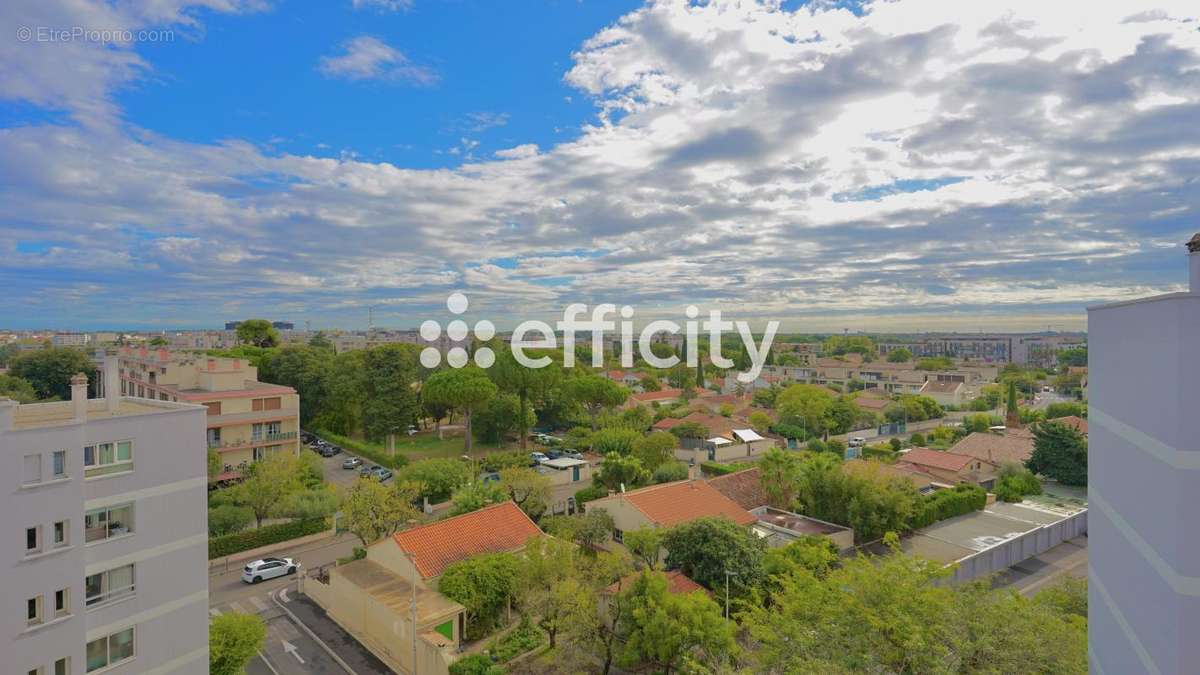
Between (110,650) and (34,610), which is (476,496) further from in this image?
(34,610)

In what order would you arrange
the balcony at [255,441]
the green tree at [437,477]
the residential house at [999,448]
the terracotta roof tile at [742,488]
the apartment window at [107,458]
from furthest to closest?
the residential house at [999,448] < the balcony at [255,441] < the green tree at [437,477] < the terracotta roof tile at [742,488] < the apartment window at [107,458]

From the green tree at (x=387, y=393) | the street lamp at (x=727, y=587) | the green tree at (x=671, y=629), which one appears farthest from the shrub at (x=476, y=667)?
the green tree at (x=387, y=393)

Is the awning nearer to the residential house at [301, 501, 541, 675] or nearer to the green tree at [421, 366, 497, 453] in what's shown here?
the green tree at [421, 366, 497, 453]

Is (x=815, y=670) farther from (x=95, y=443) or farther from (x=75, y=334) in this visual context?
(x=75, y=334)

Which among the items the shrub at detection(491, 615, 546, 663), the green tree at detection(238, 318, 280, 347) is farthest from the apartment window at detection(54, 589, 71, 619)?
the green tree at detection(238, 318, 280, 347)

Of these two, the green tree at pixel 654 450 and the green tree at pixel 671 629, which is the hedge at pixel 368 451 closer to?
the green tree at pixel 654 450

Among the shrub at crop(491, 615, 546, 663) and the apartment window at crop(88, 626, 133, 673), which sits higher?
the apartment window at crop(88, 626, 133, 673)

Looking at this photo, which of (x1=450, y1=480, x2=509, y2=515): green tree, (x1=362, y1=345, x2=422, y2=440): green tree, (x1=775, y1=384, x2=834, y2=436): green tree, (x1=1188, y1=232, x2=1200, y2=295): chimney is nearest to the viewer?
(x1=1188, y1=232, x2=1200, y2=295): chimney
